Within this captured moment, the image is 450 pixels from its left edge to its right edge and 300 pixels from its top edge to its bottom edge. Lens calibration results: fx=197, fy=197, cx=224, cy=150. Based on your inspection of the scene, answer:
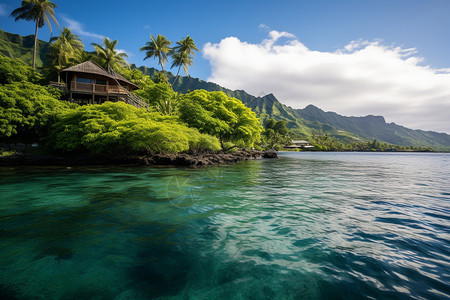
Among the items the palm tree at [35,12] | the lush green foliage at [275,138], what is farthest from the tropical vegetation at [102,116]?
the lush green foliage at [275,138]

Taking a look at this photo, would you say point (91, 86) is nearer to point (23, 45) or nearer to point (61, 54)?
point (61, 54)

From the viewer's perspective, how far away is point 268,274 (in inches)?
130

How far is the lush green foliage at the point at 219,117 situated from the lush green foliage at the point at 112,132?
4.87 m

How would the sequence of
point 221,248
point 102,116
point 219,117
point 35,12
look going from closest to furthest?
point 221,248
point 102,116
point 219,117
point 35,12

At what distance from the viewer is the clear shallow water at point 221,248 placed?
2.94 m

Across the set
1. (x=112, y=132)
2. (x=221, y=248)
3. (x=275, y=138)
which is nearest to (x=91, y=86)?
(x=112, y=132)

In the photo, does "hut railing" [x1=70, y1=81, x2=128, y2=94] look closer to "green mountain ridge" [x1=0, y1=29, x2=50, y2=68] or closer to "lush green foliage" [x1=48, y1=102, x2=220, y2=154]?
"lush green foliage" [x1=48, y1=102, x2=220, y2=154]

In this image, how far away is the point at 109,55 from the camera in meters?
37.6

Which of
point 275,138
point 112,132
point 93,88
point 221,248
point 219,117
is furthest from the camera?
point 275,138

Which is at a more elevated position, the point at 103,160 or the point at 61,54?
the point at 61,54

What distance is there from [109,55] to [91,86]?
14657 mm

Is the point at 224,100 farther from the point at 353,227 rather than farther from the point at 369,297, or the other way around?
the point at 369,297

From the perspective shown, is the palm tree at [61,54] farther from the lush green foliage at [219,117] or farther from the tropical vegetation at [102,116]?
the lush green foliage at [219,117]

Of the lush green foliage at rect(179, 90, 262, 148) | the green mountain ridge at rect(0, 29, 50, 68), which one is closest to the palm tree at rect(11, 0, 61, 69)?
the lush green foliage at rect(179, 90, 262, 148)
